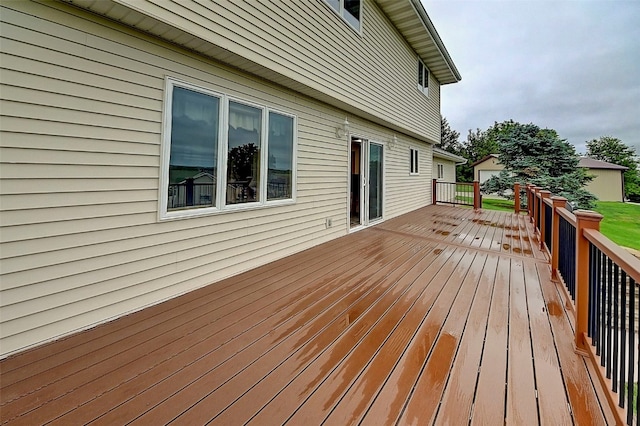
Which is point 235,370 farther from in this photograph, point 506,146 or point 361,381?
point 506,146

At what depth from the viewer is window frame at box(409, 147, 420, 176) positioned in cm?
987

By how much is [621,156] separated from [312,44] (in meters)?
50.9

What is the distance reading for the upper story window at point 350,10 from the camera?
5049 mm

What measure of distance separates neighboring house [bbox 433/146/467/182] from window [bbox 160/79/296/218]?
40.3ft

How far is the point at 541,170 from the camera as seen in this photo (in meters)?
13.3

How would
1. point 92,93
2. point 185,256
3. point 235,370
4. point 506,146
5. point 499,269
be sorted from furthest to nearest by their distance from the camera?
point 506,146 → point 499,269 → point 185,256 → point 92,93 → point 235,370

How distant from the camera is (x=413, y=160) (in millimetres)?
10156

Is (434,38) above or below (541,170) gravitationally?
above

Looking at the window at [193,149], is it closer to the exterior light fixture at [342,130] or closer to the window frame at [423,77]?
the exterior light fixture at [342,130]

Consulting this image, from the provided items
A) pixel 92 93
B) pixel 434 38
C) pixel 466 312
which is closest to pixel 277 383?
pixel 466 312

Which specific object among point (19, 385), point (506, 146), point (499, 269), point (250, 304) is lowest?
point (19, 385)

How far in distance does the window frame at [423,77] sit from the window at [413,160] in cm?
196

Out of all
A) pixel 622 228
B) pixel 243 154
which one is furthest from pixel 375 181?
pixel 622 228

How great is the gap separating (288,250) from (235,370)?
2.78 m
